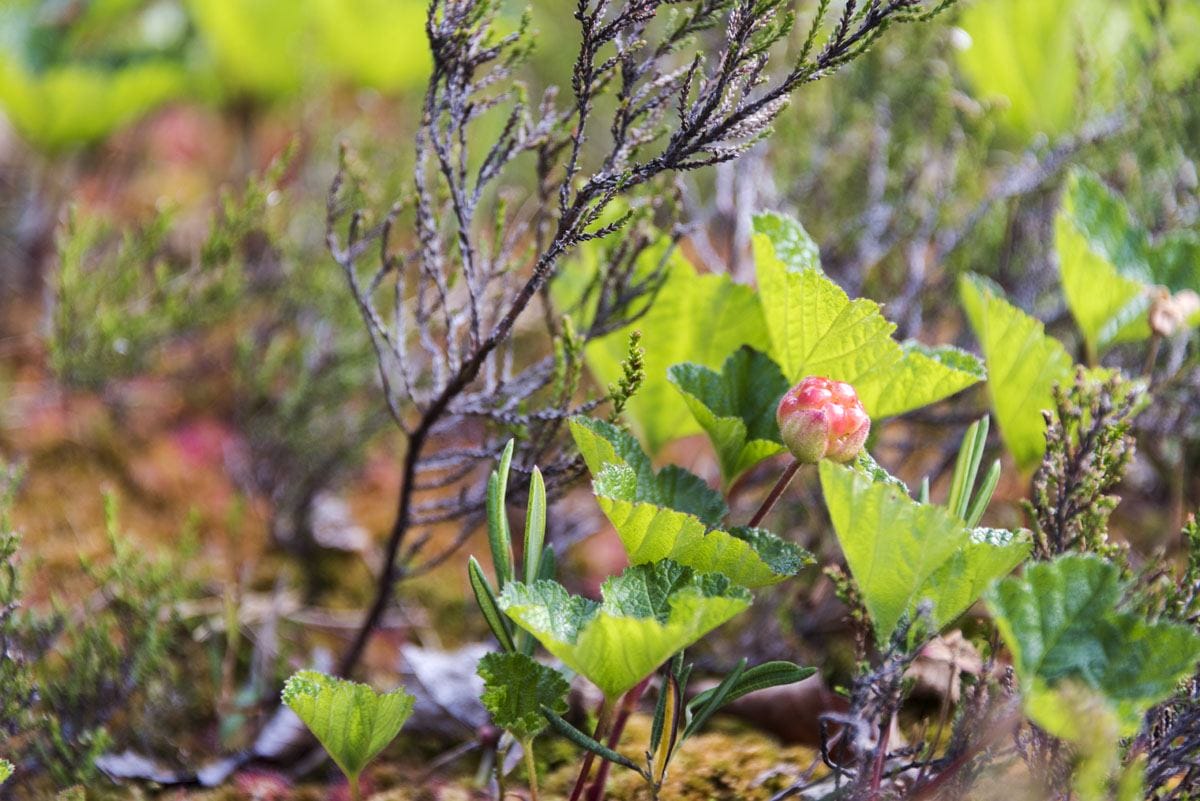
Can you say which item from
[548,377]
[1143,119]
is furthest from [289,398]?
[1143,119]

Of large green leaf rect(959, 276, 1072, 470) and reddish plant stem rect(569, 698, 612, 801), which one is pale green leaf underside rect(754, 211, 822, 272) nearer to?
large green leaf rect(959, 276, 1072, 470)

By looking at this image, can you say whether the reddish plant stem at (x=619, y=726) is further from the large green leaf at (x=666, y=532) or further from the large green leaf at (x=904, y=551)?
the large green leaf at (x=904, y=551)

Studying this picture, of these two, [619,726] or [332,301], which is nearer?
[619,726]

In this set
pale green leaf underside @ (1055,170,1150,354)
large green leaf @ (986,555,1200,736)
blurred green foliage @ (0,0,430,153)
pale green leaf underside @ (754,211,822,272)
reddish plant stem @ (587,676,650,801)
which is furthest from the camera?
blurred green foliage @ (0,0,430,153)

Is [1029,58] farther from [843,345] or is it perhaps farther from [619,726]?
[619,726]

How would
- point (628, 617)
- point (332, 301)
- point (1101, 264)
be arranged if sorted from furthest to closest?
1. point (332, 301)
2. point (1101, 264)
3. point (628, 617)

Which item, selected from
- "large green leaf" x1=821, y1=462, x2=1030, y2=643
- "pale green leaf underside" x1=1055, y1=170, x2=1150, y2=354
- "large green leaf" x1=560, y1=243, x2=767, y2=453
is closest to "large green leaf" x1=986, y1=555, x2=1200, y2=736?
"large green leaf" x1=821, y1=462, x2=1030, y2=643

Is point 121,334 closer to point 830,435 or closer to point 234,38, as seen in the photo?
point 234,38

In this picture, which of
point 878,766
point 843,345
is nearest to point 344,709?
point 878,766
